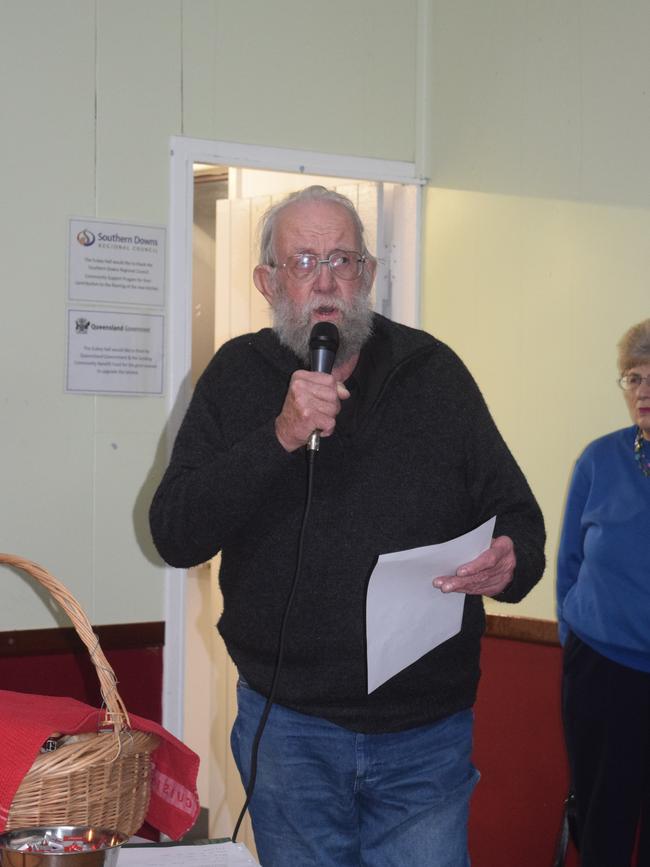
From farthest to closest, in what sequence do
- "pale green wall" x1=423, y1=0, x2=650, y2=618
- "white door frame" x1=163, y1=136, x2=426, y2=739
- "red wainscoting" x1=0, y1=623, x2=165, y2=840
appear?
"white door frame" x1=163, y1=136, x2=426, y2=739 < "red wainscoting" x1=0, y1=623, x2=165, y2=840 < "pale green wall" x1=423, y1=0, x2=650, y2=618

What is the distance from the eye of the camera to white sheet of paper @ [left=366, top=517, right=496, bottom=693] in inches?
58.2

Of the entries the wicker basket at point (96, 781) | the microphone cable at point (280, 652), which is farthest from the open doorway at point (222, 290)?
the wicker basket at point (96, 781)

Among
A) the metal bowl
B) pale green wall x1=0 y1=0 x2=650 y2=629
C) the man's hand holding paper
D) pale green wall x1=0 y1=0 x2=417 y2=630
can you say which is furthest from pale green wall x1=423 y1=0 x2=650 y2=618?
the metal bowl

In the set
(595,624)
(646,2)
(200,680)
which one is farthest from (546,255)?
(200,680)

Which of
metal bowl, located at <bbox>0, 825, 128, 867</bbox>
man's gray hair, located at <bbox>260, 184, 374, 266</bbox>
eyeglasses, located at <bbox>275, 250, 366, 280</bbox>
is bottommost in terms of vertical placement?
metal bowl, located at <bbox>0, 825, 128, 867</bbox>

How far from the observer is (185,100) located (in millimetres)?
3123

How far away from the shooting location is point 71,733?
4.21ft

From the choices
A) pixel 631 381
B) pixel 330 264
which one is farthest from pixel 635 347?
pixel 330 264

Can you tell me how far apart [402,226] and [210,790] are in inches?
83.1

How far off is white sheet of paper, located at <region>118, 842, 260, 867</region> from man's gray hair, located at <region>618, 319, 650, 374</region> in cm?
163

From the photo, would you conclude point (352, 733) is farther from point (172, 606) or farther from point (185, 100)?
point (185, 100)

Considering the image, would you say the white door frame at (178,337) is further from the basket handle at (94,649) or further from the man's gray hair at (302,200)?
the basket handle at (94,649)

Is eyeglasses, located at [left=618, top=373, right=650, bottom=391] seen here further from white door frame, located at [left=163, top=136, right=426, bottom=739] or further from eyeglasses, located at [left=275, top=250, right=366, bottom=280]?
white door frame, located at [left=163, top=136, right=426, bottom=739]

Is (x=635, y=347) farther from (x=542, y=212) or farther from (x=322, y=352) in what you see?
(x=322, y=352)
